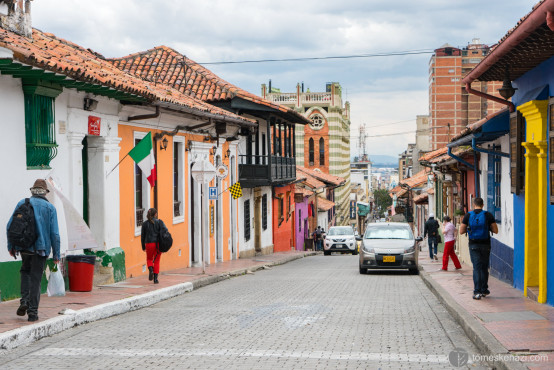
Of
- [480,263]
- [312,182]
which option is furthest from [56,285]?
[312,182]

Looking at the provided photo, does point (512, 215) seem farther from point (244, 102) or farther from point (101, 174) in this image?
point (244, 102)

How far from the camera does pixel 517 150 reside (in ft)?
43.3

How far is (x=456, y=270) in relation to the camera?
20.4 metres

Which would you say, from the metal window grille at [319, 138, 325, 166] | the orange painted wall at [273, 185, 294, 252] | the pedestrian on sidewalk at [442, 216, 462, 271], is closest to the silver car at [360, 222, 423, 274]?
the pedestrian on sidewalk at [442, 216, 462, 271]

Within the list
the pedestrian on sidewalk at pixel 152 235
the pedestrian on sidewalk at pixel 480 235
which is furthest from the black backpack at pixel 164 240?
the pedestrian on sidewalk at pixel 480 235

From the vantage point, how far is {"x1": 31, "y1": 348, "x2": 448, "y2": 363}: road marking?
7.96 meters

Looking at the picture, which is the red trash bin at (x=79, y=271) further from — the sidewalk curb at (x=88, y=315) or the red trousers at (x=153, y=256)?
the red trousers at (x=153, y=256)

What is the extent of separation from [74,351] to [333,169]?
7836cm

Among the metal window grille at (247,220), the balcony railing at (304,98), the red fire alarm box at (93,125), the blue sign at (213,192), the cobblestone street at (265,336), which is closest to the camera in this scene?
the cobblestone street at (265,336)

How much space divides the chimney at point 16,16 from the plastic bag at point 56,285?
167 inches

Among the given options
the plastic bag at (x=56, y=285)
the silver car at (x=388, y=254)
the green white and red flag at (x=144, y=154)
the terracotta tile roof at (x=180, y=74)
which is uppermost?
the terracotta tile roof at (x=180, y=74)

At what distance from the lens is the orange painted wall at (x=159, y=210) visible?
54.0ft

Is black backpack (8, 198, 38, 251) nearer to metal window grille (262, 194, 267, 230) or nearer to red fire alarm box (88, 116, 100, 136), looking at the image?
red fire alarm box (88, 116, 100, 136)

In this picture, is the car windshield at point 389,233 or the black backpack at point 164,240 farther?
A: the car windshield at point 389,233
